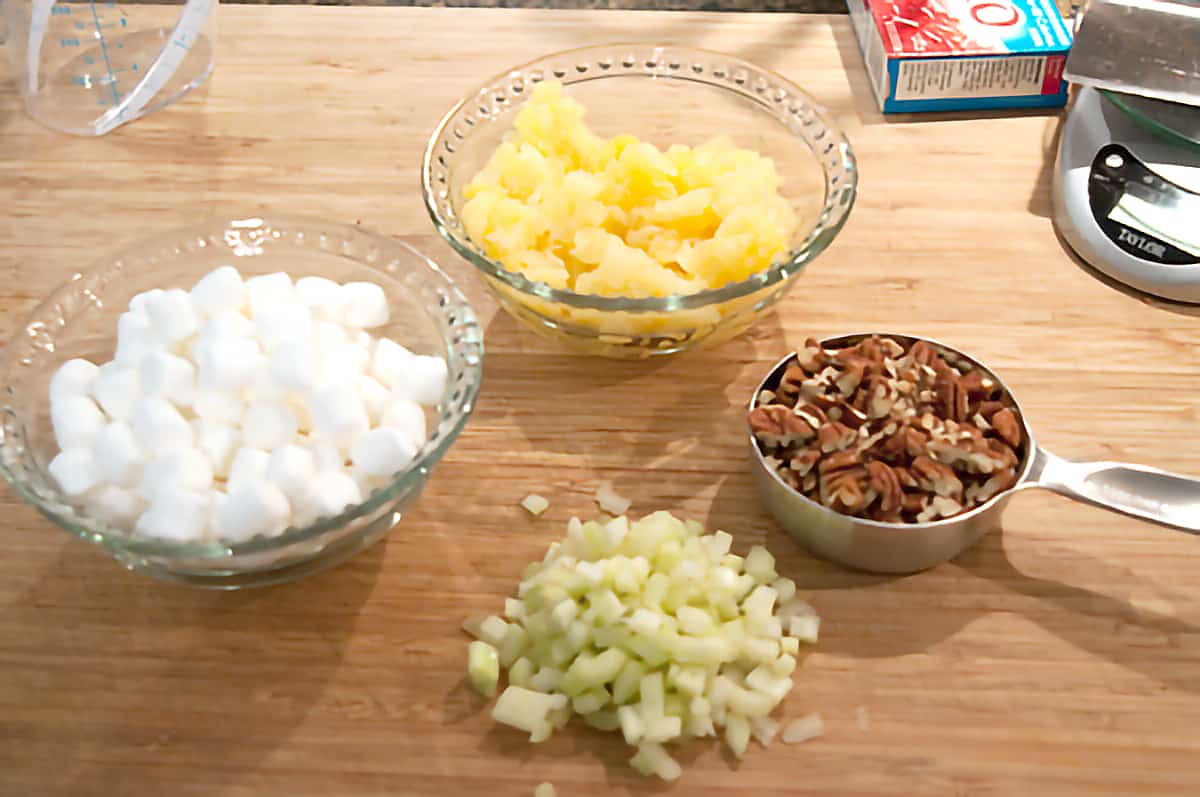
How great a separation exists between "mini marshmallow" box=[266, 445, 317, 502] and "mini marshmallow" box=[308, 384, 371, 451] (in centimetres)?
4

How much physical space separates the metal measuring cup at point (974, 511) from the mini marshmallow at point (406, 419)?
306 mm

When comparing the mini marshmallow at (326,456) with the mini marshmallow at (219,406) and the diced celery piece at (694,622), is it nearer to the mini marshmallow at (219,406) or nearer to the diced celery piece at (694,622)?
the mini marshmallow at (219,406)

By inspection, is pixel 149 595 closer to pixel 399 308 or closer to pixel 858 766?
pixel 399 308

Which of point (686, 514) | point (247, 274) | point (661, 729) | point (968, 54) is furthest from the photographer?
point (968, 54)

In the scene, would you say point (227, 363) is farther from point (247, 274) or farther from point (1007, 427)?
point (1007, 427)

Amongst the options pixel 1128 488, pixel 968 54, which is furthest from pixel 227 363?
pixel 968 54

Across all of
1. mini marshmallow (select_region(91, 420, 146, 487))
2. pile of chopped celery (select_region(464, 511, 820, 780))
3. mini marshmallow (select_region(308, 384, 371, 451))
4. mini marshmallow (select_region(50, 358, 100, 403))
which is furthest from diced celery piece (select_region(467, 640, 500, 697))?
mini marshmallow (select_region(50, 358, 100, 403))

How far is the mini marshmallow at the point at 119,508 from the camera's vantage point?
3.16 feet

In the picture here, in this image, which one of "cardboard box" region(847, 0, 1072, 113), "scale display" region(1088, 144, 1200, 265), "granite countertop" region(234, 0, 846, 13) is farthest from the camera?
"granite countertop" region(234, 0, 846, 13)

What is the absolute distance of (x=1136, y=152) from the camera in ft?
4.66

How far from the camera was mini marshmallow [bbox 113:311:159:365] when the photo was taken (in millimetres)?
1055

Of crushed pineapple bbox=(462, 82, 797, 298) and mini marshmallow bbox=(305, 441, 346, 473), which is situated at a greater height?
crushed pineapple bbox=(462, 82, 797, 298)

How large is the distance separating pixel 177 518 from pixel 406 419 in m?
0.21

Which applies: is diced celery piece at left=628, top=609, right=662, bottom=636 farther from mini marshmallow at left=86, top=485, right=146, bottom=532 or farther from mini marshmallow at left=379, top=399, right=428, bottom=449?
mini marshmallow at left=86, top=485, right=146, bottom=532
